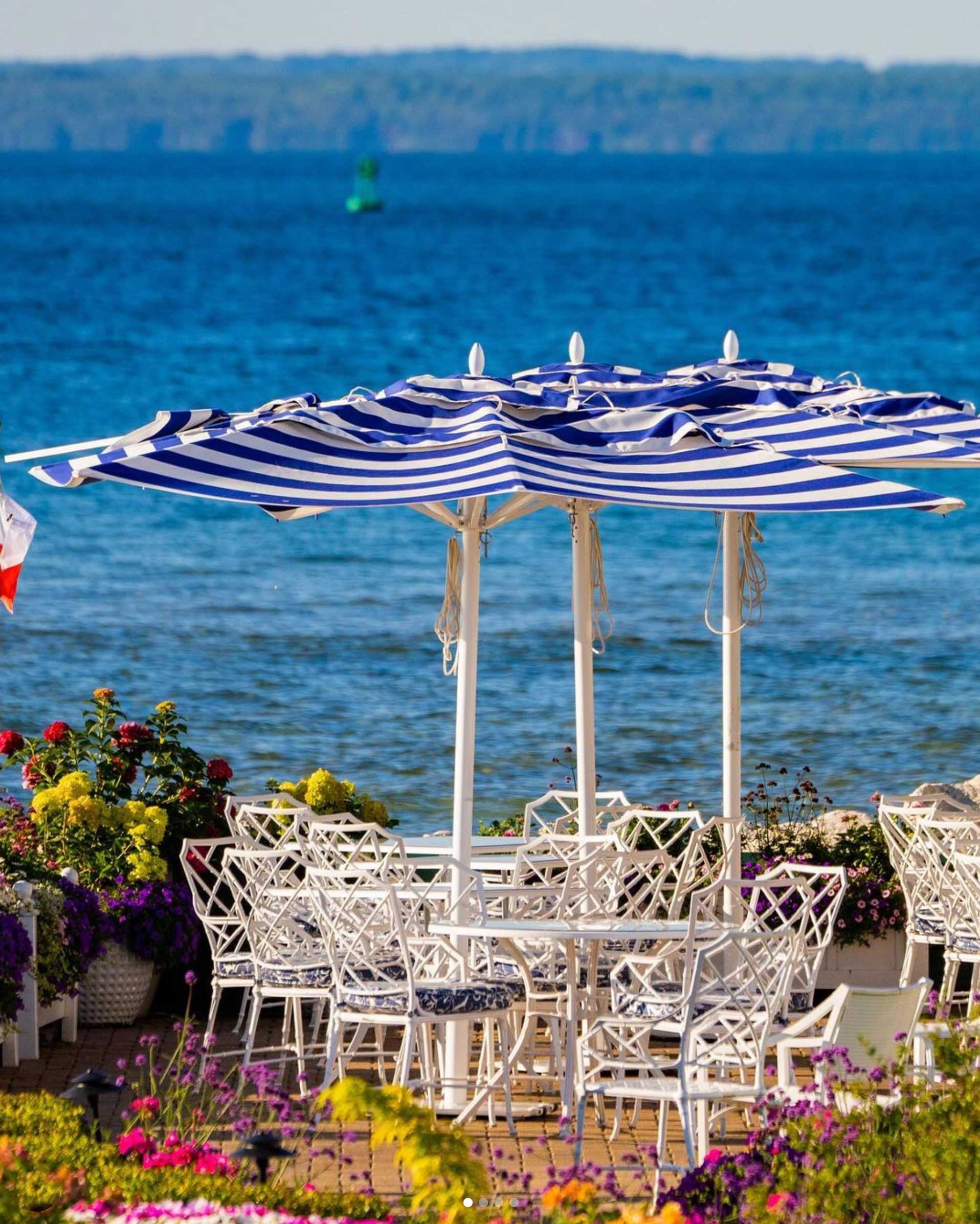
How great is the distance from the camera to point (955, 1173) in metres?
5.09

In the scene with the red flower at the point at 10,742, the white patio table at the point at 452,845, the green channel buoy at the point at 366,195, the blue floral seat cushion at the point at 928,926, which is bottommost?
the blue floral seat cushion at the point at 928,926

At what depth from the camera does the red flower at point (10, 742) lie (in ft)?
31.8

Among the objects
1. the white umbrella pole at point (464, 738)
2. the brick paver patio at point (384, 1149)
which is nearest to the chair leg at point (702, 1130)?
the brick paver patio at point (384, 1149)

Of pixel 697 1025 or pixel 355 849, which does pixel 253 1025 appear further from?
pixel 697 1025

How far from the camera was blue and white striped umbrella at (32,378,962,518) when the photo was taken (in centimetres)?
723

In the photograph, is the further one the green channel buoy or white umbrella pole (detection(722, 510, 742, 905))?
the green channel buoy

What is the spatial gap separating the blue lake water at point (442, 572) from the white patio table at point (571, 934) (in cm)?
682

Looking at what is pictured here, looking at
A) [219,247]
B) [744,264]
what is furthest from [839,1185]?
[219,247]

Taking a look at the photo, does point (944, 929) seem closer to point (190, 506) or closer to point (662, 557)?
point (662, 557)

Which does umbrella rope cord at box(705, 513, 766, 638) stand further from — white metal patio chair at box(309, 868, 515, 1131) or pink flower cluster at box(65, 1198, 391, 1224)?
pink flower cluster at box(65, 1198, 391, 1224)

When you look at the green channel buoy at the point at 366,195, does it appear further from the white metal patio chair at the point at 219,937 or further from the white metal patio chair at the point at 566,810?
the white metal patio chair at the point at 219,937

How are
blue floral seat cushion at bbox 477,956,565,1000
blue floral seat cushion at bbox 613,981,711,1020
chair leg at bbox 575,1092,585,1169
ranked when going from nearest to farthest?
1. chair leg at bbox 575,1092,585,1169
2. blue floral seat cushion at bbox 613,981,711,1020
3. blue floral seat cushion at bbox 477,956,565,1000

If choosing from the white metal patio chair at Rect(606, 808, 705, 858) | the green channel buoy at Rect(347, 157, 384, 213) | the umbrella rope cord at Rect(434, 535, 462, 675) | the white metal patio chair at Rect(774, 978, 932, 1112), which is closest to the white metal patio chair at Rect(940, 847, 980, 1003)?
the white metal patio chair at Rect(606, 808, 705, 858)

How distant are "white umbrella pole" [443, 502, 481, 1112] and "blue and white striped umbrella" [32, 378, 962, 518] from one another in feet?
1.23
